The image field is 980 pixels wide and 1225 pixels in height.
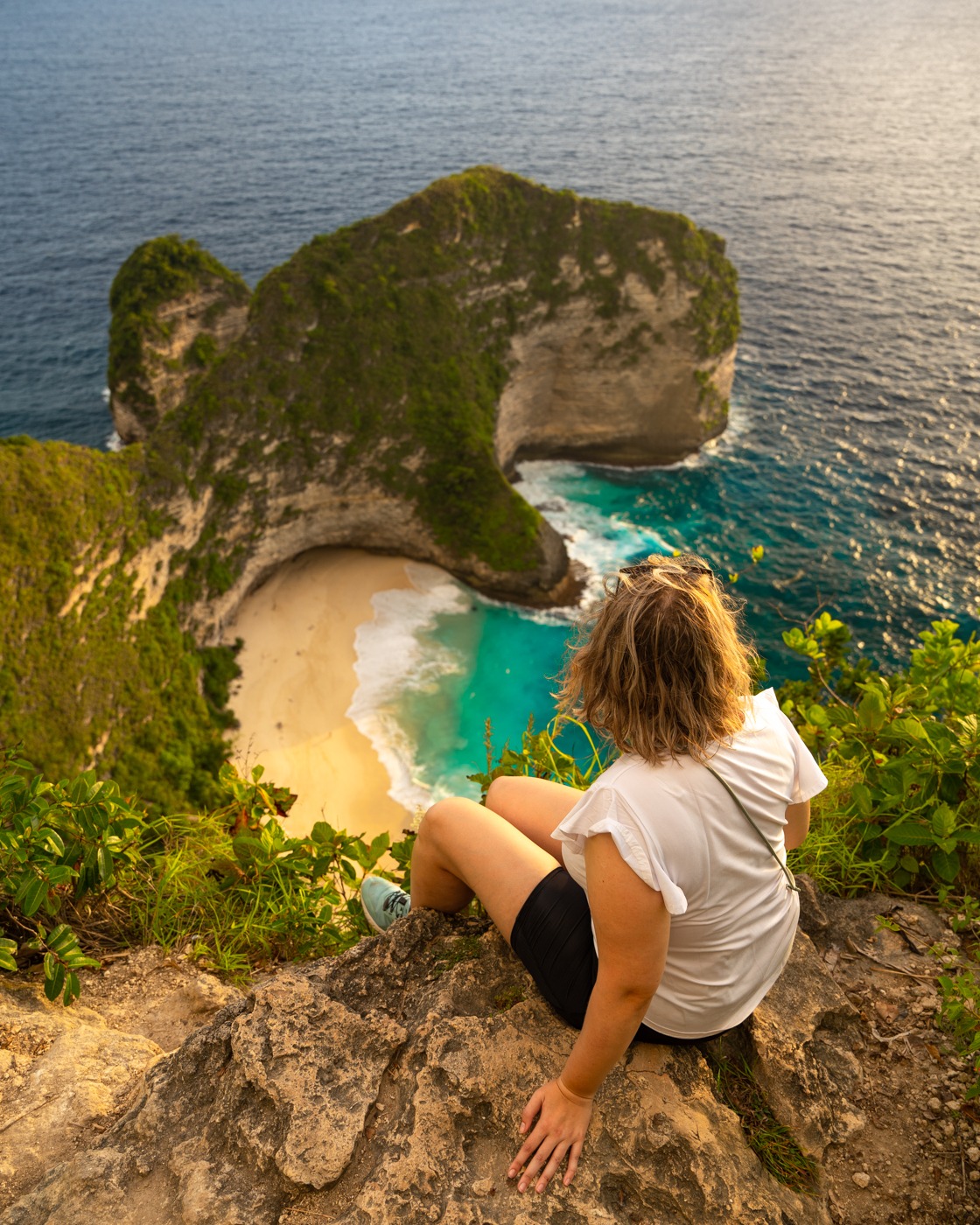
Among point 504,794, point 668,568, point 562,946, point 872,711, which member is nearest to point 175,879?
point 504,794

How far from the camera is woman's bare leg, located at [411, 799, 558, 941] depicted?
395 cm

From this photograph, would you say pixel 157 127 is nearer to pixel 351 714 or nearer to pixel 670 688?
pixel 351 714

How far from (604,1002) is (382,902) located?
2.46 meters

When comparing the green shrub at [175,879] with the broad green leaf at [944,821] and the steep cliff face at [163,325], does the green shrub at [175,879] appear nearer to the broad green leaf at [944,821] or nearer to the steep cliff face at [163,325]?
the broad green leaf at [944,821]

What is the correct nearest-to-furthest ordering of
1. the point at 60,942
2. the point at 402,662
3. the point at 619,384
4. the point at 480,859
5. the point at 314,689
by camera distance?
the point at 480,859, the point at 60,942, the point at 314,689, the point at 402,662, the point at 619,384

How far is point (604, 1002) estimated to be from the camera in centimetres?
314

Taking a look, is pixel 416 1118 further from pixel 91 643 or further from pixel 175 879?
pixel 91 643

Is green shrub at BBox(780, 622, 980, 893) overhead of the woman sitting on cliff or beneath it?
beneath

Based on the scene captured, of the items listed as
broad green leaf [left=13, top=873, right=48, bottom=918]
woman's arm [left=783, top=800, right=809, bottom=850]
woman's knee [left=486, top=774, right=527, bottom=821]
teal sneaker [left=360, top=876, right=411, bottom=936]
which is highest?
woman's arm [left=783, top=800, right=809, bottom=850]

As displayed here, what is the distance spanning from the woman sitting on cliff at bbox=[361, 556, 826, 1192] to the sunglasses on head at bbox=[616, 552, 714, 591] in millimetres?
11

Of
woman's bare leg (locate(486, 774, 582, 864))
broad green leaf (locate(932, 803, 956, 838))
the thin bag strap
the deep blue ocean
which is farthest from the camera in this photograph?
the deep blue ocean

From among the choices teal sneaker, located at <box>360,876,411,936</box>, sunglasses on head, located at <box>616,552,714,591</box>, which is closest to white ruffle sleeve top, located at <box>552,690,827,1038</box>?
sunglasses on head, located at <box>616,552,714,591</box>

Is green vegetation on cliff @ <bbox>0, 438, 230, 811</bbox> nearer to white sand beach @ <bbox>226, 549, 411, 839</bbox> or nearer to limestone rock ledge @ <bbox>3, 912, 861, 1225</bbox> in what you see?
white sand beach @ <bbox>226, 549, 411, 839</bbox>

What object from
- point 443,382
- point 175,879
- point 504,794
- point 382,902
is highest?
point 504,794
